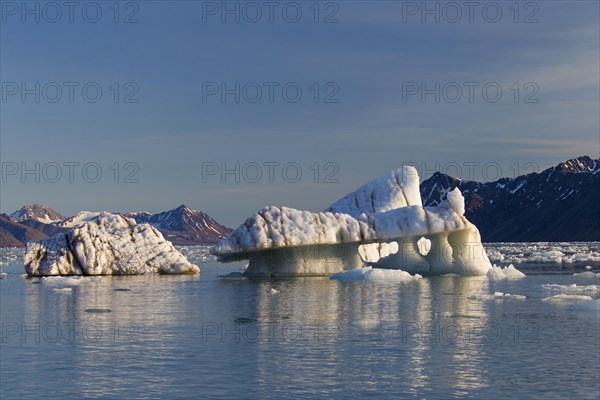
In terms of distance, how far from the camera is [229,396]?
50.6ft

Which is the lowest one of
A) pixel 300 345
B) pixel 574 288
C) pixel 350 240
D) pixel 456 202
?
pixel 300 345

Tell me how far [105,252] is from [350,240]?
54.3 ft

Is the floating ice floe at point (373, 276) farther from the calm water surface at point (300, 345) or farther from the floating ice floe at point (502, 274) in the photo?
the calm water surface at point (300, 345)

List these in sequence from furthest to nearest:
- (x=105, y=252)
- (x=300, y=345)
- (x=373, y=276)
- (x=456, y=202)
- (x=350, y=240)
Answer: (x=105, y=252)
(x=456, y=202)
(x=350, y=240)
(x=373, y=276)
(x=300, y=345)

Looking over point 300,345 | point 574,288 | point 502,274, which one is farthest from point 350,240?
point 300,345

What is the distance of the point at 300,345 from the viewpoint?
2109 centimetres

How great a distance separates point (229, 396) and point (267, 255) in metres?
33.4

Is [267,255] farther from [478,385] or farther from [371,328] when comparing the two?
[478,385]

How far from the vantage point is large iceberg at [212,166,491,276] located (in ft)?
146

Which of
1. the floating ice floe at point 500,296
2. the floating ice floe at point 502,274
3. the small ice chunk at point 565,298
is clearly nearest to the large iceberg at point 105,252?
the floating ice floe at point 502,274

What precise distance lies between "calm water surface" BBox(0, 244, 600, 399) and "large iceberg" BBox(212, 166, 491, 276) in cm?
801

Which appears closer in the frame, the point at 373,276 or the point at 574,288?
the point at 574,288

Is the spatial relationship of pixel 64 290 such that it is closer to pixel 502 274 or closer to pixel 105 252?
pixel 105 252

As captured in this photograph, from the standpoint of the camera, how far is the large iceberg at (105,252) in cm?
5175
